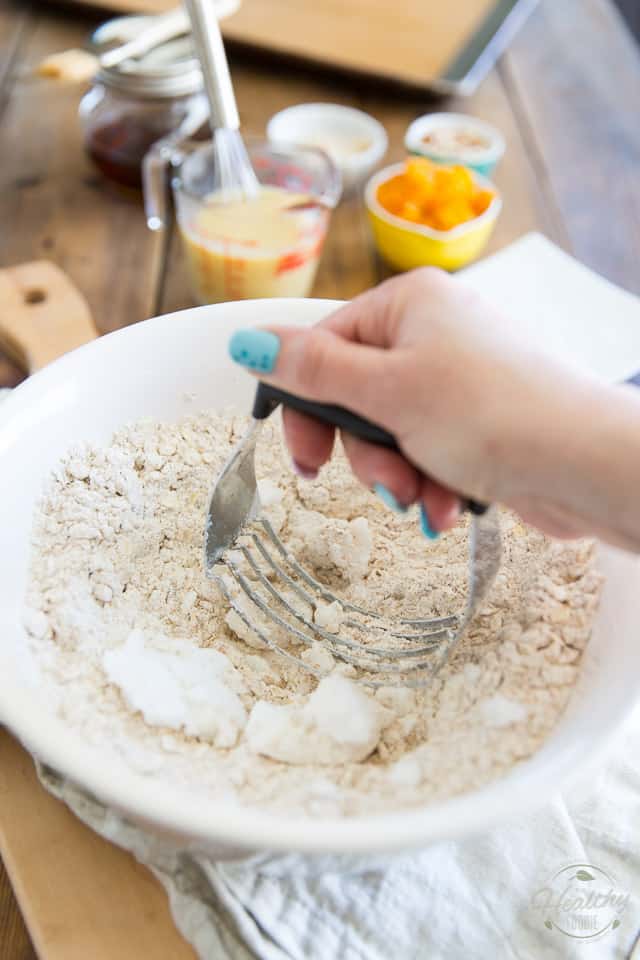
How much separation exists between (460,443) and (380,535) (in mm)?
256

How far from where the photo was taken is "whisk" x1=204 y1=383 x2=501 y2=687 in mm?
622

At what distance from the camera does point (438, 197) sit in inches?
43.4

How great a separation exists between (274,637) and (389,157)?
0.93 m

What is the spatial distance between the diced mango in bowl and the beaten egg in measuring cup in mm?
124

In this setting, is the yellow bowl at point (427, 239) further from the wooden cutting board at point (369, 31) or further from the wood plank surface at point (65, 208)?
the wooden cutting board at point (369, 31)

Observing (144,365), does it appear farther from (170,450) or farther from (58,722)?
(58,722)

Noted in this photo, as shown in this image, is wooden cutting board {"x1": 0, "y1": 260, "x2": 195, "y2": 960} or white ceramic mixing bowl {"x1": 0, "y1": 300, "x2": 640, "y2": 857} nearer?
white ceramic mixing bowl {"x1": 0, "y1": 300, "x2": 640, "y2": 857}

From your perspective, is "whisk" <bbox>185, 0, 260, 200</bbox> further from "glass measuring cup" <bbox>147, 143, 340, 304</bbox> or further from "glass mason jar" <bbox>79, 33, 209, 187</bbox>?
"glass mason jar" <bbox>79, 33, 209, 187</bbox>

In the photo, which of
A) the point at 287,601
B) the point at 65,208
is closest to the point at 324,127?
the point at 65,208

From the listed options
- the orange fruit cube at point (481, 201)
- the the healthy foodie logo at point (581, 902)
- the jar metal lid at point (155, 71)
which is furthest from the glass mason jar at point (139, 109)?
the the healthy foodie logo at point (581, 902)

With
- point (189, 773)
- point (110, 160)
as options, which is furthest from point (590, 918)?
point (110, 160)

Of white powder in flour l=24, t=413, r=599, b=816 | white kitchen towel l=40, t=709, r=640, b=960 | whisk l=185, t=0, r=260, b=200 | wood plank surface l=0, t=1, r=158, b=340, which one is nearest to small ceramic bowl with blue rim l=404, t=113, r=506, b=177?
→ whisk l=185, t=0, r=260, b=200

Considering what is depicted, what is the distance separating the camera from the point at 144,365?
71 centimetres

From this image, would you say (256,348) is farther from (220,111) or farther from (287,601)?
(220,111)
